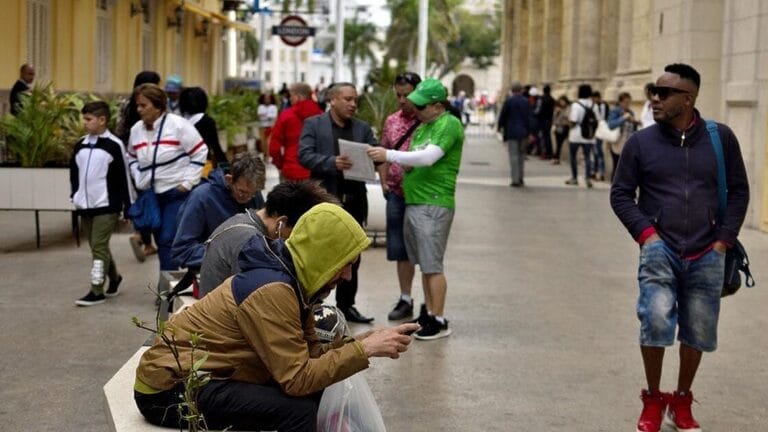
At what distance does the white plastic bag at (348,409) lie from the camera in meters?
4.74

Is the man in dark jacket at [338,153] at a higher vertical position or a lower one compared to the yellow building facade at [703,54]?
lower

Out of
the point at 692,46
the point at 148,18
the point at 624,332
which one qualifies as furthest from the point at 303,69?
the point at 624,332

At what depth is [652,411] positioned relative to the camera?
656 cm

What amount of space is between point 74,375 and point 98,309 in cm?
222

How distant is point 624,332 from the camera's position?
9234mm

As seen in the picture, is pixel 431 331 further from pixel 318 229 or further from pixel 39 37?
pixel 39 37

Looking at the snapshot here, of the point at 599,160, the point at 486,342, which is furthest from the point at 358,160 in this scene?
the point at 599,160

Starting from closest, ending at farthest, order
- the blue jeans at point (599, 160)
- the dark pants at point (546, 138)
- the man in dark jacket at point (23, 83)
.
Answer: the man in dark jacket at point (23, 83)
the blue jeans at point (599, 160)
the dark pants at point (546, 138)

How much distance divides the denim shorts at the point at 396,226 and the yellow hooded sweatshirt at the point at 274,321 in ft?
15.6

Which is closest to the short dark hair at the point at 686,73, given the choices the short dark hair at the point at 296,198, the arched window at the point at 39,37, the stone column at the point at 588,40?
the short dark hair at the point at 296,198

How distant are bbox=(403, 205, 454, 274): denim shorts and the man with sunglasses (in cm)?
242

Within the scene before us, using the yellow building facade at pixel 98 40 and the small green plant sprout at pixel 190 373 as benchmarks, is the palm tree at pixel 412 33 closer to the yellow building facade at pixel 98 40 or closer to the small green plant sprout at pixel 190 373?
the yellow building facade at pixel 98 40

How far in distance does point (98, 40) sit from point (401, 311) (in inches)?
572

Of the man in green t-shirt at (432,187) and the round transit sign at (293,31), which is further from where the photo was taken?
the round transit sign at (293,31)
